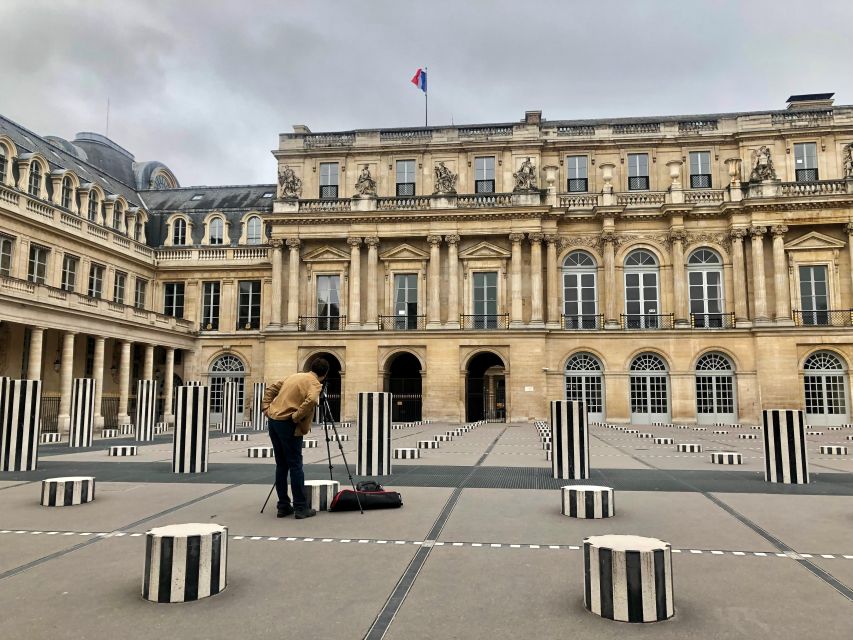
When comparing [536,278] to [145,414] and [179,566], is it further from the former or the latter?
[179,566]

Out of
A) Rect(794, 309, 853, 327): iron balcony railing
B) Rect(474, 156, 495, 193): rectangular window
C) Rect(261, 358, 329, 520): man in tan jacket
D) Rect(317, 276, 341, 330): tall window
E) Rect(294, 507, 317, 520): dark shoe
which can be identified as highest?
Rect(474, 156, 495, 193): rectangular window

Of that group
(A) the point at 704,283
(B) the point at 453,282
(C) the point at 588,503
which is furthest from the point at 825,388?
(C) the point at 588,503

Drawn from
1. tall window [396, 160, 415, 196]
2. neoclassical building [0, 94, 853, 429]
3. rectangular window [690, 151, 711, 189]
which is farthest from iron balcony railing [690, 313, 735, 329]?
tall window [396, 160, 415, 196]

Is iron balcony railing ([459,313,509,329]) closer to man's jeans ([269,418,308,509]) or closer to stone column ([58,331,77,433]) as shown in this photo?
stone column ([58,331,77,433])

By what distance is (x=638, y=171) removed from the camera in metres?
40.6

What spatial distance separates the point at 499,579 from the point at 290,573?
179 cm

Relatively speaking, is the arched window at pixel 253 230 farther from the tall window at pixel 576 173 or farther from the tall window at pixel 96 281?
the tall window at pixel 576 173

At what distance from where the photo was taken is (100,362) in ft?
105

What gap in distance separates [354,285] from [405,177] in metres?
8.17

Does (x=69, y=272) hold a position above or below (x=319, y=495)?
above

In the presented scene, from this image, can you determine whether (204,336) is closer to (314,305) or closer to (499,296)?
(314,305)

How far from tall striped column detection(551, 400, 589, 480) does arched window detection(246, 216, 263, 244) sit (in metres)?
35.6

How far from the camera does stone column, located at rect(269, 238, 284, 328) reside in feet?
130

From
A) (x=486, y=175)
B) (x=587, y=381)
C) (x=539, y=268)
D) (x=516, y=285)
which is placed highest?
(x=486, y=175)
